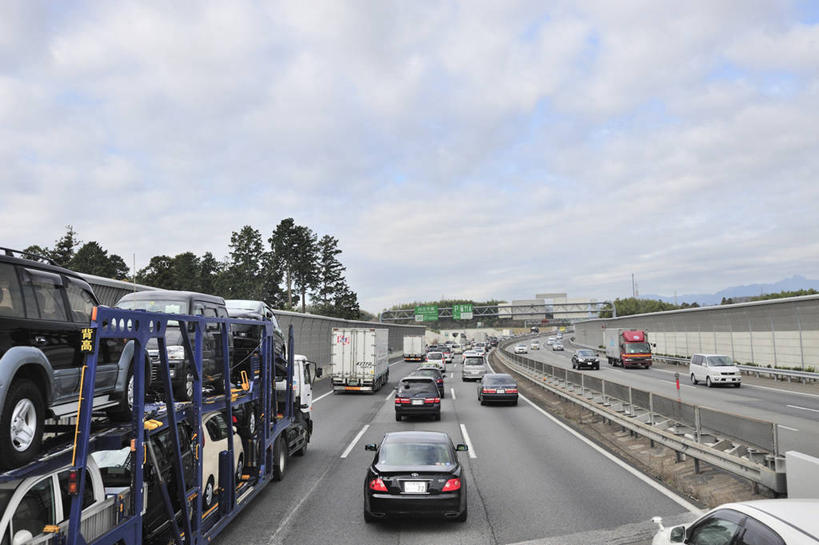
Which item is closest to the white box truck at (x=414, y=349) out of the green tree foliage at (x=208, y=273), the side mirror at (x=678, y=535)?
the green tree foliage at (x=208, y=273)

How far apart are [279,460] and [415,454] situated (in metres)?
3.68

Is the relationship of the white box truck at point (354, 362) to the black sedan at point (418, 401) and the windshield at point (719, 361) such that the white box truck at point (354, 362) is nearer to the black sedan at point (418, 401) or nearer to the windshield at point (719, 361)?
the black sedan at point (418, 401)

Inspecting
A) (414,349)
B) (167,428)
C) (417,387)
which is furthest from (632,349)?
(167,428)

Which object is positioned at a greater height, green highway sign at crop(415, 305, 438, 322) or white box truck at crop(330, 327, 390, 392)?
green highway sign at crop(415, 305, 438, 322)

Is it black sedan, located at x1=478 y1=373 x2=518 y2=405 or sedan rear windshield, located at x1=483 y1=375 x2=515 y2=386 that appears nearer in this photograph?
black sedan, located at x1=478 y1=373 x2=518 y2=405

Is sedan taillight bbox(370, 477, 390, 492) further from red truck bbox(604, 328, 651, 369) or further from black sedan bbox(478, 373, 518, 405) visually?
red truck bbox(604, 328, 651, 369)

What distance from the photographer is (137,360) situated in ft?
18.0

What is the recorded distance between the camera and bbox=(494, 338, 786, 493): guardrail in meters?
8.66

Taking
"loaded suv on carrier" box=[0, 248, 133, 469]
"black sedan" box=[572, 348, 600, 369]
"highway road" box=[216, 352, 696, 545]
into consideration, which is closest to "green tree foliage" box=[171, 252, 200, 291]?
"black sedan" box=[572, 348, 600, 369]

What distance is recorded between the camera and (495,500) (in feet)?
32.4

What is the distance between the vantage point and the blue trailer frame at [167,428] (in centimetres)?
455

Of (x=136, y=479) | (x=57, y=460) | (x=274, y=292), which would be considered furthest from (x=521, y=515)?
(x=274, y=292)

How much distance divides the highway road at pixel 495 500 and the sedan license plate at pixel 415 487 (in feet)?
2.05

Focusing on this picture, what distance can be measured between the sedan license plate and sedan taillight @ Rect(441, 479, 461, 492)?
11.5 inches
